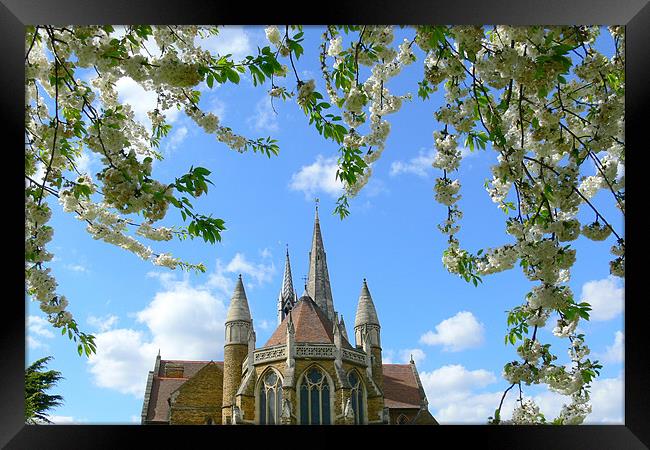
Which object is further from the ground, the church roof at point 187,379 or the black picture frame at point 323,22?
the church roof at point 187,379

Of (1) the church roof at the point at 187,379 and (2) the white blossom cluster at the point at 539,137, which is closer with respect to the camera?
(2) the white blossom cluster at the point at 539,137

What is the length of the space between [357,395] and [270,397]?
285 centimetres

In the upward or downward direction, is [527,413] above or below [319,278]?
below

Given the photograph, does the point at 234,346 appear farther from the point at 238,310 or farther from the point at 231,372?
the point at 238,310

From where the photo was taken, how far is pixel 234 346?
2169 centimetres

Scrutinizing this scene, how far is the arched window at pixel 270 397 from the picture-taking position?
19913 mm

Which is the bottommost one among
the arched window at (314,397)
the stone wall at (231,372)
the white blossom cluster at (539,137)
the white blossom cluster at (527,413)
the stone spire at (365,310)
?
the white blossom cluster at (527,413)

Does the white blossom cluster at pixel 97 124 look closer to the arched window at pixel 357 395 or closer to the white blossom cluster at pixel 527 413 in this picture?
the white blossom cluster at pixel 527 413

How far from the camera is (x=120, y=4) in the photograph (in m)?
2.39

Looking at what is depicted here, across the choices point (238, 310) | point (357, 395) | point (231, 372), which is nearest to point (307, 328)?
point (238, 310)

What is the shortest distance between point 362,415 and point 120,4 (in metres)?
20.0

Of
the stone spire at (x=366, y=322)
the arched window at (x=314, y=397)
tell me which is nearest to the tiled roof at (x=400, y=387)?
the stone spire at (x=366, y=322)

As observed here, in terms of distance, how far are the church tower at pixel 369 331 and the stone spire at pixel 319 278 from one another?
4.95 m

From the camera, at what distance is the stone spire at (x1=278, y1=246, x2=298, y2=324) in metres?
32.5
